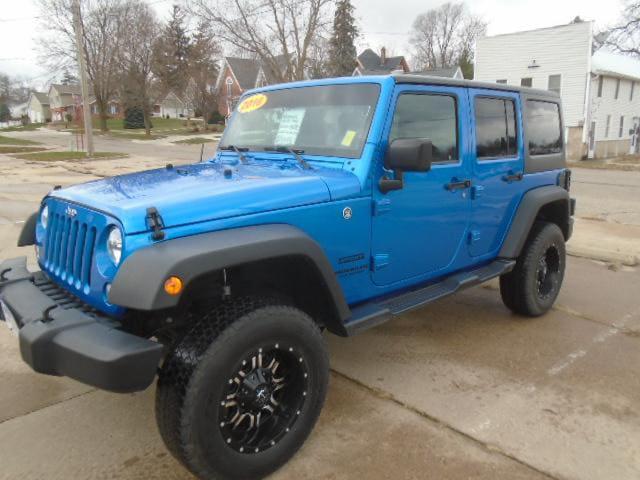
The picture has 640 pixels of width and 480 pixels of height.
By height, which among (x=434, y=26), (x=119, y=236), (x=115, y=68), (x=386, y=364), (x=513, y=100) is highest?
(x=434, y=26)

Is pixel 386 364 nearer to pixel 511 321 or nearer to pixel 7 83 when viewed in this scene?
pixel 511 321

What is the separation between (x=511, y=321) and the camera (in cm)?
449

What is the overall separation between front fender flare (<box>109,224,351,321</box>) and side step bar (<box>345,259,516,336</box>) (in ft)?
1.90

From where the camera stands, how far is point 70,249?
8.51 feet

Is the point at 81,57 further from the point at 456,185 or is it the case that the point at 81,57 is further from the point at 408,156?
the point at 408,156

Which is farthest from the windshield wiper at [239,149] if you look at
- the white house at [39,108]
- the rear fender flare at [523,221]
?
the white house at [39,108]

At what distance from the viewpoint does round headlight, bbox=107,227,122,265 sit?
2.22 metres

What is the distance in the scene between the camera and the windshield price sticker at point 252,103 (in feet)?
12.2

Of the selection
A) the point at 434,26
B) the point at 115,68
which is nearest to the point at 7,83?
the point at 115,68

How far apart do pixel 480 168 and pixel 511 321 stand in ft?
4.95

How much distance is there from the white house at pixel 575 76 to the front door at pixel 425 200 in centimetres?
2309

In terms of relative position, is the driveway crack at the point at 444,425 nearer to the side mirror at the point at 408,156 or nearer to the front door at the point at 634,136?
the side mirror at the point at 408,156

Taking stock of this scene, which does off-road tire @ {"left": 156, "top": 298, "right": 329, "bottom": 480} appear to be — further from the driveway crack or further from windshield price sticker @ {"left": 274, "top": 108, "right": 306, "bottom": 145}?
windshield price sticker @ {"left": 274, "top": 108, "right": 306, "bottom": 145}

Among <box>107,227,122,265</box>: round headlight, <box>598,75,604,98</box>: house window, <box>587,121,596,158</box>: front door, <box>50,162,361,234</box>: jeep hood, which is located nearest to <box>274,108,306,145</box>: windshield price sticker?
<box>50,162,361,234</box>: jeep hood
